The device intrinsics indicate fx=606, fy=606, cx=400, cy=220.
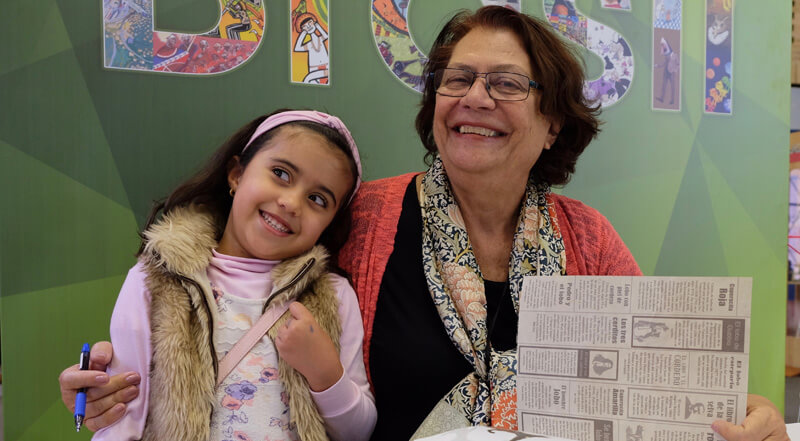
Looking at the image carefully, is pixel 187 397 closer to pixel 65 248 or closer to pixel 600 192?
pixel 65 248

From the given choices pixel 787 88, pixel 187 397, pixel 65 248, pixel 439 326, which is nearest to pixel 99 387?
pixel 187 397

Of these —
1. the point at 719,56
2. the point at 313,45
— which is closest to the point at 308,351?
the point at 313,45

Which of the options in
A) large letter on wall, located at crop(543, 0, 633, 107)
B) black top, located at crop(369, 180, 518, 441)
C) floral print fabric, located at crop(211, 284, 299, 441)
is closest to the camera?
→ floral print fabric, located at crop(211, 284, 299, 441)

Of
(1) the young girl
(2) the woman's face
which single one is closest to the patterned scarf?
(2) the woman's face

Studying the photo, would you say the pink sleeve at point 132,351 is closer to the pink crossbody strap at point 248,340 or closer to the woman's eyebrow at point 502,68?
the pink crossbody strap at point 248,340

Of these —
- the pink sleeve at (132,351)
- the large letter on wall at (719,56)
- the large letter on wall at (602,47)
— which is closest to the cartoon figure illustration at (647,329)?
the pink sleeve at (132,351)

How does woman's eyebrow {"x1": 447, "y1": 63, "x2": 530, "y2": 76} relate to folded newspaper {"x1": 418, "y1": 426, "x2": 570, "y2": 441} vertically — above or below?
above

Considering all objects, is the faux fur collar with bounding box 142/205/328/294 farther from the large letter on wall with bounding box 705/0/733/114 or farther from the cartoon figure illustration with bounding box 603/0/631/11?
the large letter on wall with bounding box 705/0/733/114

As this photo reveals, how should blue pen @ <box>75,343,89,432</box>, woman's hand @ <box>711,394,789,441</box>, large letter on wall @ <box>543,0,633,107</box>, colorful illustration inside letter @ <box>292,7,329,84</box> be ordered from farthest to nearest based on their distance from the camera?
large letter on wall @ <box>543,0,633,107</box> → colorful illustration inside letter @ <box>292,7,329,84</box> → blue pen @ <box>75,343,89,432</box> → woman's hand @ <box>711,394,789,441</box>

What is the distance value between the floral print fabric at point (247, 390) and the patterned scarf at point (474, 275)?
17.9 inches

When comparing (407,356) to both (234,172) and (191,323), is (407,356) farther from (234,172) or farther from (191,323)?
(234,172)

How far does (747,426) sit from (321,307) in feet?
3.14

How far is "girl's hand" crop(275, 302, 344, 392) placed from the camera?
4.58 feet

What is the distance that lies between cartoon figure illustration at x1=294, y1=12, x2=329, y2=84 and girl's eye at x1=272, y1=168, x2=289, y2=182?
0.60m
